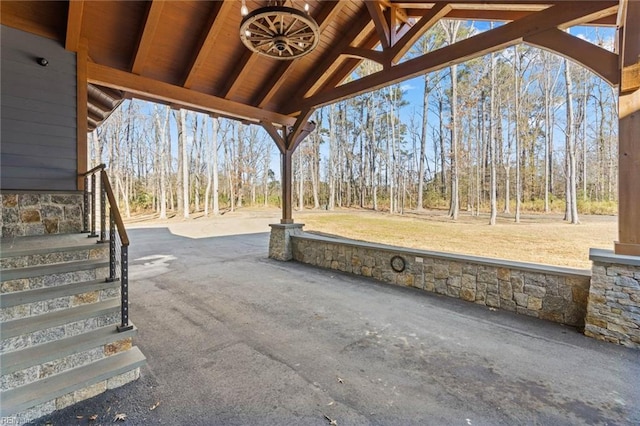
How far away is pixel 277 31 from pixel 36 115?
3219mm

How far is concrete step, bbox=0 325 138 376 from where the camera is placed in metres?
1.95

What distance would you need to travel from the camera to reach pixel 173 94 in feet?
16.3

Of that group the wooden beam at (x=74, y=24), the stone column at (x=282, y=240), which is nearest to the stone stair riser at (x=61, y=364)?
the wooden beam at (x=74, y=24)

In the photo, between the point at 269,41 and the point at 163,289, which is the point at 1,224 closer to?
the point at 163,289

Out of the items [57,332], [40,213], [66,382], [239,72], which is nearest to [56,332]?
[57,332]

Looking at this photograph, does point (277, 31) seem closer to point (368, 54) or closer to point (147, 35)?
point (147, 35)

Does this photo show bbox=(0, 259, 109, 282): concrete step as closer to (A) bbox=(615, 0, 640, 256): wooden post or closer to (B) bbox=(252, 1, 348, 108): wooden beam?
(B) bbox=(252, 1, 348, 108): wooden beam

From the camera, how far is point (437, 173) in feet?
77.2

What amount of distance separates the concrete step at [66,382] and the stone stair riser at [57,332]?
0.30 m

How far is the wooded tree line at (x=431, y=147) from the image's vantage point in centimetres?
1309

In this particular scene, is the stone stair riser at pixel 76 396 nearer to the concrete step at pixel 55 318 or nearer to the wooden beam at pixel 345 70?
the concrete step at pixel 55 318

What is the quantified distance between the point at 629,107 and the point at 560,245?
15.4 ft

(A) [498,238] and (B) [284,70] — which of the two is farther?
(A) [498,238]

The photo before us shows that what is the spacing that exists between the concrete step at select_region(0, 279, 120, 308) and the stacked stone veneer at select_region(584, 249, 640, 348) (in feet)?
15.9
